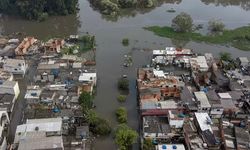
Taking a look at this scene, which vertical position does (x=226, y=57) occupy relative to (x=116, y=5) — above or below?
below

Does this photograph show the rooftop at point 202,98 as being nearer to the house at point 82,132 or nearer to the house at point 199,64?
the house at point 199,64

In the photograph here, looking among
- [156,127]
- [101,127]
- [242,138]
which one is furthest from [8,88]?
[242,138]

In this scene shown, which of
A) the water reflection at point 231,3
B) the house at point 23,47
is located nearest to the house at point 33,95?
the house at point 23,47

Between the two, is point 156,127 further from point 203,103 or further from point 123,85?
point 123,85

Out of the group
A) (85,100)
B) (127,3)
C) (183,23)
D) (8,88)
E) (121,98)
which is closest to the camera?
(85,100)

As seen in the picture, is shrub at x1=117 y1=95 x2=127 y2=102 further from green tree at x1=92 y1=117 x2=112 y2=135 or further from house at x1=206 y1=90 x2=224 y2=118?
house at x1=206 y1=90 x2=224 y2=118

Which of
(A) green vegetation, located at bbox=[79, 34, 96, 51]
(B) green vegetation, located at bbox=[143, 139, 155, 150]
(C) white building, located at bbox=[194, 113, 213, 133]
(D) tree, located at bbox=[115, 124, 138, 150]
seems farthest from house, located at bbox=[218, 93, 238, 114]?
(A) green vegetation, located at bbox=[79, 34, 96, 51]

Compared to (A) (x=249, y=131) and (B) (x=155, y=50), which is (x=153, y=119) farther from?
(B) (x=155, y=50)
